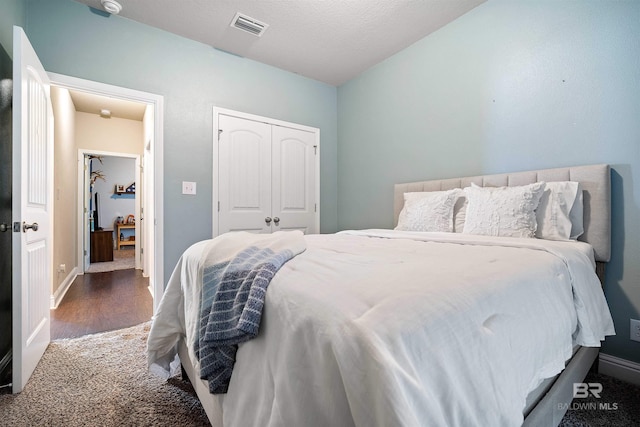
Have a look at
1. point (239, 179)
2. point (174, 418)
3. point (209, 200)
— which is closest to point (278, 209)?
point (239, 179)

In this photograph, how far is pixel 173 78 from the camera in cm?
278

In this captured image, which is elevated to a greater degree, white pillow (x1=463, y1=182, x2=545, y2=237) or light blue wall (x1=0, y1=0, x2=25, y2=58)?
light blue wall (x1=0, y1=0, x2=25, y2=58)

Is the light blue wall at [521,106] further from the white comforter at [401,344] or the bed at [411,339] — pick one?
the white comforter at [401,344]

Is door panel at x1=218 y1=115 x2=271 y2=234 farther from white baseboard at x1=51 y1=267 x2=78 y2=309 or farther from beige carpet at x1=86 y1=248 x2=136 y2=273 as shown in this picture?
beige carpet at x1=86 y1=248 x2=136 y2=273

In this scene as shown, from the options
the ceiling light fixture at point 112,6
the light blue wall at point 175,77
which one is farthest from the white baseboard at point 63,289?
the ceiling light fixture at point 112,6

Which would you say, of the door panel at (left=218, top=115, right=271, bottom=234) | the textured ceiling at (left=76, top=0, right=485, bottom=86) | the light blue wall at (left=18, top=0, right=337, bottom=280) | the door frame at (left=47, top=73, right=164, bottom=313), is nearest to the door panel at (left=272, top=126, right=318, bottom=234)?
the door panel at (left=218, top=115, right=271, bottom=234)

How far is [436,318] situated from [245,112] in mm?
3109

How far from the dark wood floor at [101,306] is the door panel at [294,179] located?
1.70 m

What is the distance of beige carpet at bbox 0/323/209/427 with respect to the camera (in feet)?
4.39

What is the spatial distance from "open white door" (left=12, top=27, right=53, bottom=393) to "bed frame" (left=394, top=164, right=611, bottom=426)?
2.40 metres

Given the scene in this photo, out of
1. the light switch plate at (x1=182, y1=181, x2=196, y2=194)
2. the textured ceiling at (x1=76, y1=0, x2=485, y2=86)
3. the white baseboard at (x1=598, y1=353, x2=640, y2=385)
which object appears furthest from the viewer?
the light switch plate at (x1=182, y1=181, x2=196, y2=194)

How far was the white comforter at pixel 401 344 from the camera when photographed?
54 cm

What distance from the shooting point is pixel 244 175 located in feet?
10.6

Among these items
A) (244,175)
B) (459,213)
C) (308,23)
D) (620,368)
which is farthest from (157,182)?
(620,368)
